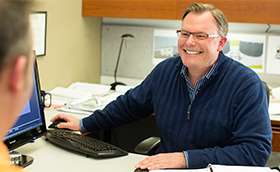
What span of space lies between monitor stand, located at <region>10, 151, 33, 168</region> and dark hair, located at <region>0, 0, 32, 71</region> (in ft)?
3.73

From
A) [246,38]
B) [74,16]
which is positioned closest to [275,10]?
[246,38]

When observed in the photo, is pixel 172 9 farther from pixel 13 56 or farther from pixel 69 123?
pixel 13 56

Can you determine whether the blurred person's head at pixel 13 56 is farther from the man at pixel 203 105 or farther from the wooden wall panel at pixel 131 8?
the wooden wall panel at pixel 131 8

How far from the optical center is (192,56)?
1946 millimetres

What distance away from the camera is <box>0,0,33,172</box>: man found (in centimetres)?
57

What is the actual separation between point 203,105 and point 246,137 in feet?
0.77

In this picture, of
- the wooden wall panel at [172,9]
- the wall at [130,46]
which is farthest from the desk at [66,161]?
the wall at [130,46]

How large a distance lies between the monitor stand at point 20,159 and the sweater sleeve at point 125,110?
443mm

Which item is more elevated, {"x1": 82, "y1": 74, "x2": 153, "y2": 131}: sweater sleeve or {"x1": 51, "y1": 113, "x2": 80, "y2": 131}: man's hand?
{"x1": 82, "y1": 74, "x2": 153, "y2": 131}: sweater sleeve

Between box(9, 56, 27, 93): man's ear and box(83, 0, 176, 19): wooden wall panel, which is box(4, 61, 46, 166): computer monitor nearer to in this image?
box(9, 56, 27, 93): man's ear

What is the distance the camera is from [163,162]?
1.67 m

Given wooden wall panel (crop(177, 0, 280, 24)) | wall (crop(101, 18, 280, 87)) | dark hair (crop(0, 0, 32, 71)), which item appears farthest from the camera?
wall (crop(101, 18, 280, 87))

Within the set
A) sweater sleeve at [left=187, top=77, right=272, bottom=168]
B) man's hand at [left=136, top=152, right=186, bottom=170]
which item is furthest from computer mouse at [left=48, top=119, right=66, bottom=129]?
sweater sleeve at [left=187, top=77, right=272, bottom=168]

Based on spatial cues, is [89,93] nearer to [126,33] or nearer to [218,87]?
[126,33]
